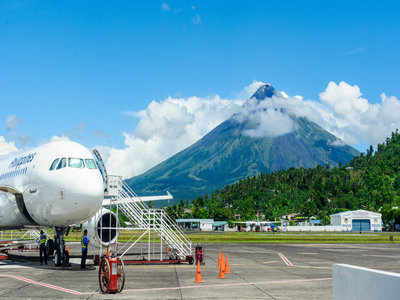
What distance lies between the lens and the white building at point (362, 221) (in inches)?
6319

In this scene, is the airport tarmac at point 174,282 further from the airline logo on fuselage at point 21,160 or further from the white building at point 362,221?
the white building at point 362,221

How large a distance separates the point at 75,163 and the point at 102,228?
18.3 ft

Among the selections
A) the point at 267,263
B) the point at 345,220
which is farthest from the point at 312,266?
the point at 345,220

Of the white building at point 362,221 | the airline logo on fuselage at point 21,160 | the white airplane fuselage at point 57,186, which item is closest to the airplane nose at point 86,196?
the white airplane fuselage at point 57,186

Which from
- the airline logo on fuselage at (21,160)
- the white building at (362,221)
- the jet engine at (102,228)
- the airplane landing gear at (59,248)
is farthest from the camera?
the white building at (362,221)

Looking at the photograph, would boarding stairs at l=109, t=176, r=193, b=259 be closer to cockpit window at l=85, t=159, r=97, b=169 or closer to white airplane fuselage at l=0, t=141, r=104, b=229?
cockpit window at l=85, t=159, r=97, b=169

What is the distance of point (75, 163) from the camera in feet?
85.4

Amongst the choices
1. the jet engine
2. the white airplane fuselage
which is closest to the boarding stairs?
the jet engine

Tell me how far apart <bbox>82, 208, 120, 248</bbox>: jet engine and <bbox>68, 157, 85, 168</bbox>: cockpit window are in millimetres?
5027

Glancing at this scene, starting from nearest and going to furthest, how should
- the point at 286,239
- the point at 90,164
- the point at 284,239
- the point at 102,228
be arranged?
the point at 90,164 < the point at 102,228 < the point at 286,239 < the point at 284,239

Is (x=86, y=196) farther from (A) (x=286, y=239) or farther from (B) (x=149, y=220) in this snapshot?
(A) (x=286, y=239)

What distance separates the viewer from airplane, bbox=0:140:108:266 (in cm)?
2495

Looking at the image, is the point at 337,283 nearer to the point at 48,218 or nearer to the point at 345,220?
the point at 48,218

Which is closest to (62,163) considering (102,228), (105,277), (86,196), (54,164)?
(54,164)
